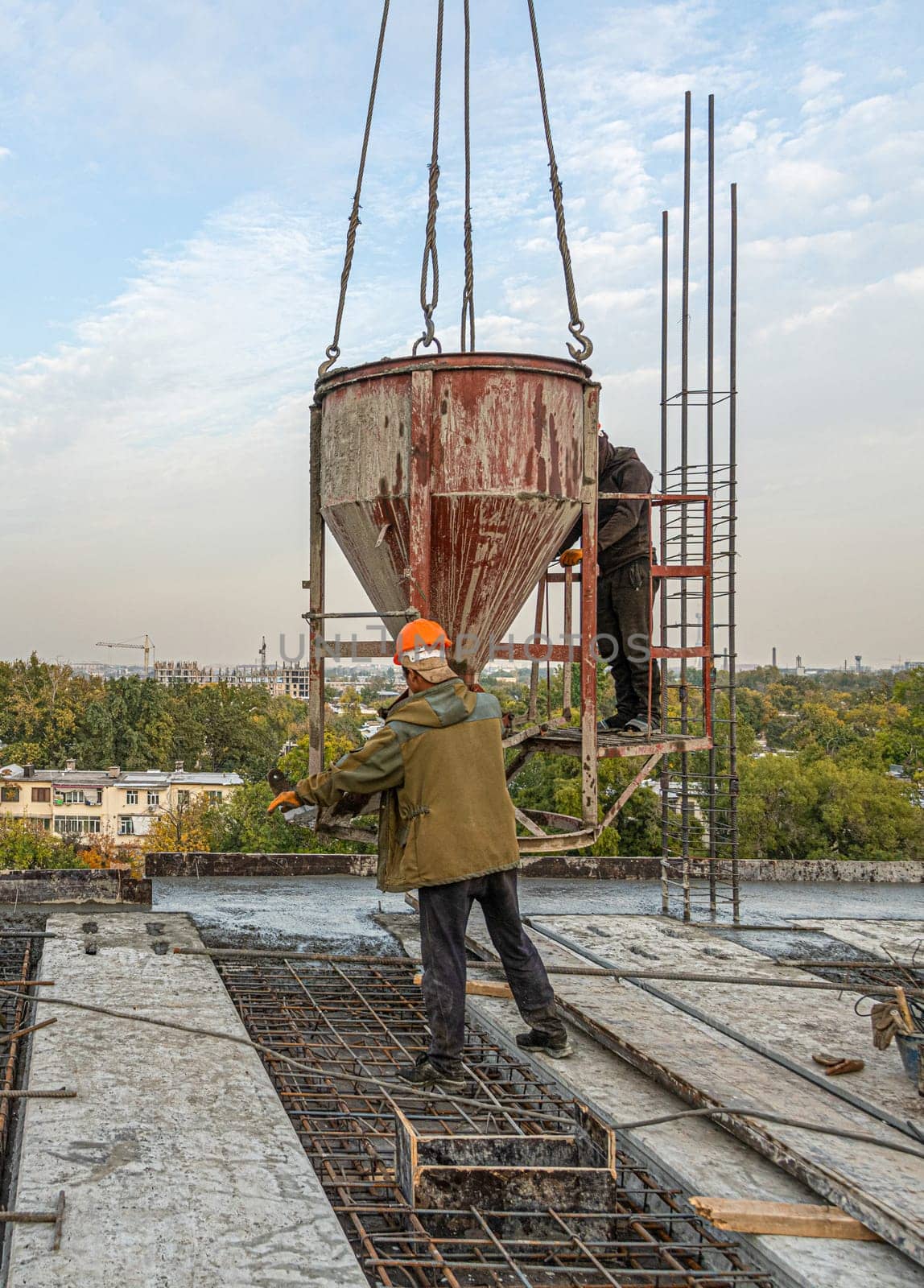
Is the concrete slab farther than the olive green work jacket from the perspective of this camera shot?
No

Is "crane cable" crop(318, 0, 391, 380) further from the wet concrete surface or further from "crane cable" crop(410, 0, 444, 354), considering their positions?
the wet concrete surface

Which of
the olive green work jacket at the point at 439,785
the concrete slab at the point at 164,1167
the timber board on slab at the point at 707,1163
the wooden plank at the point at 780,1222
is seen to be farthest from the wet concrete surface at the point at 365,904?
the wooden plank at the point at 780,1222

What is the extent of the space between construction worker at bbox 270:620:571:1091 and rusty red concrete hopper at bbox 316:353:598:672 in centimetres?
126

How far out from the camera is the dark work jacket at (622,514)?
6588mm

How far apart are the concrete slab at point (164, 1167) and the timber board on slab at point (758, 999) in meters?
2.30

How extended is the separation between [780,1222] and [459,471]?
3.74 m

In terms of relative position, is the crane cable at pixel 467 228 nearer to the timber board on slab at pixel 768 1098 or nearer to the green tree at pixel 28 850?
the timber board on slab at pixel 768 1098

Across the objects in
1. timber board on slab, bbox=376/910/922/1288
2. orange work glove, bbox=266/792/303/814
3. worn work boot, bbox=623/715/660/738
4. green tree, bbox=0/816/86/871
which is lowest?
green tree, bbox=0/816/86/871

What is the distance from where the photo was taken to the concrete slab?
9.41 feet

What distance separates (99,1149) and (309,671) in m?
3.36

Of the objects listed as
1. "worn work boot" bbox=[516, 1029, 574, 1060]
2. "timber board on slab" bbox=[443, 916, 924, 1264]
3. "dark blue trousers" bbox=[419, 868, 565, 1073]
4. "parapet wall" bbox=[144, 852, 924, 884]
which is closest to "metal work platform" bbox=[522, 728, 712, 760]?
"timber board on slab" bbox=[443, 916, 924, 1264]

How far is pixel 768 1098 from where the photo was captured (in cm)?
426

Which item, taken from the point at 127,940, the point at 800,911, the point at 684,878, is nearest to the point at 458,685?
the point at 127,940

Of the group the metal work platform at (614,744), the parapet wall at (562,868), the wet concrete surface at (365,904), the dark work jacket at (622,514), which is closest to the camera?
the metal work platform at (614,744)
